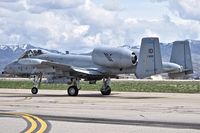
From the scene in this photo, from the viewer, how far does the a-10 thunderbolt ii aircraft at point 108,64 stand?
28.6 m

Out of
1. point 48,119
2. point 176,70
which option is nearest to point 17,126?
point 48,119

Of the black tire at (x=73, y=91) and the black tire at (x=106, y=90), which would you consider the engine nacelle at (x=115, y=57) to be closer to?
the black tire at (x=73, y=91)

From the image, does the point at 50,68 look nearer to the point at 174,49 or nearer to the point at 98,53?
the point at 98,53

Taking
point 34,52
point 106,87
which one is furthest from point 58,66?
point 34,52

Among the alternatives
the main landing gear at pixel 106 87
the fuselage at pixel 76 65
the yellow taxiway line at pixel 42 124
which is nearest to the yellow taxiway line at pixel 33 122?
the yellow taxiway line at pixel 42 124

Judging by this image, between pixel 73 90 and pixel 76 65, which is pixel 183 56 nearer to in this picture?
pixel 76 65

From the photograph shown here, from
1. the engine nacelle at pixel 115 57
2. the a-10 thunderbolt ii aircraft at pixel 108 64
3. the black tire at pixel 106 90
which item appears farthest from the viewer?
the black tire at pixel 106 90

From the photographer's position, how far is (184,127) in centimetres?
1366

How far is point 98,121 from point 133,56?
15.4m

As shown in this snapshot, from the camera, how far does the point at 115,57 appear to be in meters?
30.3

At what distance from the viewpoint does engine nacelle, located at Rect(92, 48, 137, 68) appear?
98.7 ft

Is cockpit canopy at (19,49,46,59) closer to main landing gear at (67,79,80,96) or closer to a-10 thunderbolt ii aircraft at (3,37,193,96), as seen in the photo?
a-10 thunderbolt ii aircraft at (3,37,193,96)

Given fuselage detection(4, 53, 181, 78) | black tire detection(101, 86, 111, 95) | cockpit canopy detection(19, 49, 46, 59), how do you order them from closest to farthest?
fuselage detection(4, 53, 181, 78)
black tire detection(101, 86, 111, 95)
cockpit canopy detection(19, 49, 46, 59)

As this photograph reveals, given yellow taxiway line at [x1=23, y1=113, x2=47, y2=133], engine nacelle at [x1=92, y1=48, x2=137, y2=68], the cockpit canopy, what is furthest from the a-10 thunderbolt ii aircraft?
yellow taxiway line at [x1=23, y1=113, x2=47, y2=133]
